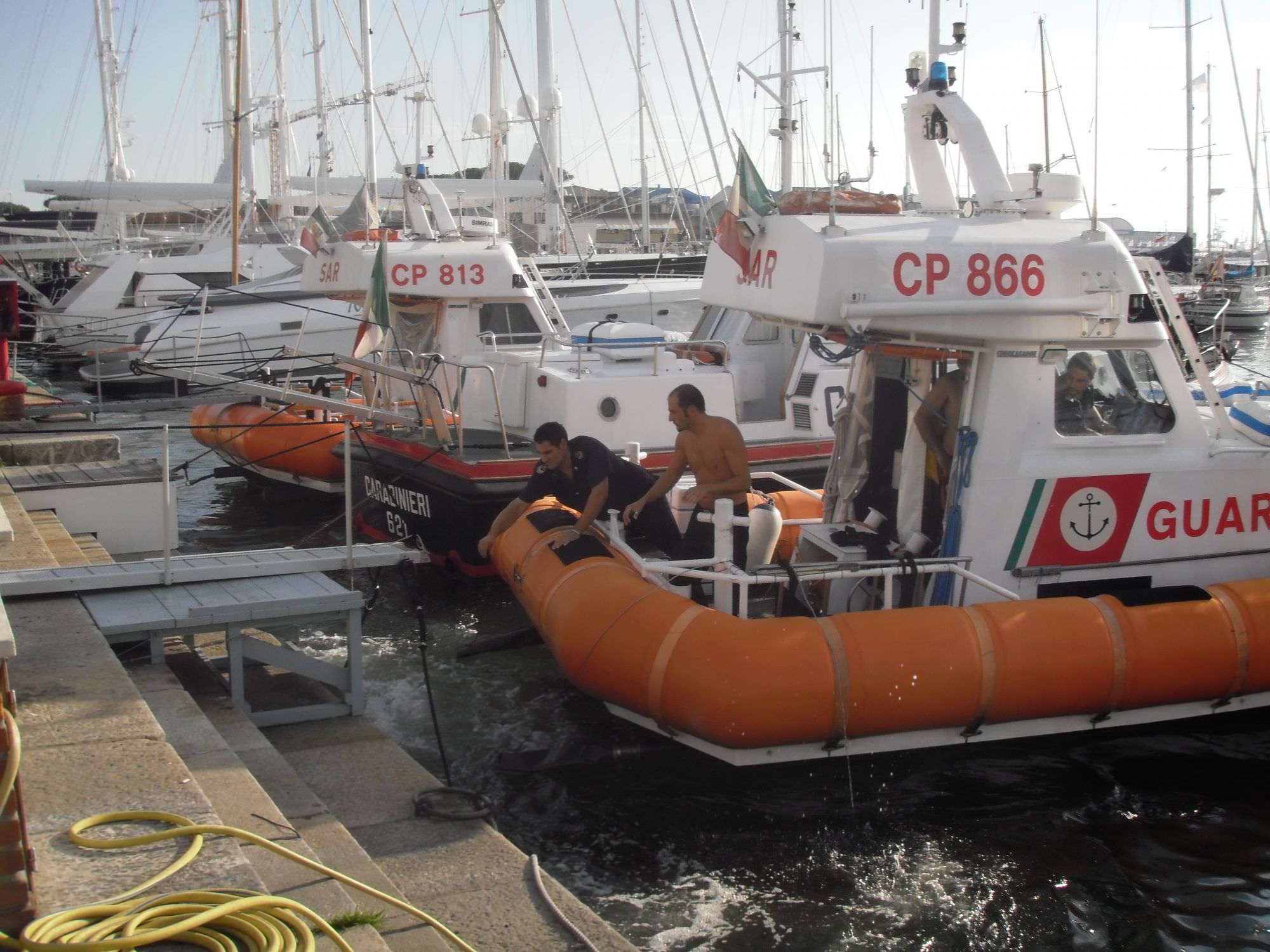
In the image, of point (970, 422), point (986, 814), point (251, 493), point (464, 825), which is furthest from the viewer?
point (251, 493)

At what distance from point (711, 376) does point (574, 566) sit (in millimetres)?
4676

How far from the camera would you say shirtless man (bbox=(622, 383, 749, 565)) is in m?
7.03

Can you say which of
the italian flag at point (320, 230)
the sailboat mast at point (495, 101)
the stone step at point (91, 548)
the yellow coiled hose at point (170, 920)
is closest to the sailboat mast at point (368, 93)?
the sailboat mast at point (495, 101)

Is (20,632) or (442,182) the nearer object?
(20,632)

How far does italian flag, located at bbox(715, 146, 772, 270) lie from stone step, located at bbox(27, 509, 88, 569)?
418 centimetres

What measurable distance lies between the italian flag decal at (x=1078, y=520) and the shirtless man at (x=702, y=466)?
5.13 feet

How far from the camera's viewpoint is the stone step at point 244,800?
3709 mm

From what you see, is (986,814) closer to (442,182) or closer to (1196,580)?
(1196,580)

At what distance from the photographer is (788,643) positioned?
Answer: 5684mm

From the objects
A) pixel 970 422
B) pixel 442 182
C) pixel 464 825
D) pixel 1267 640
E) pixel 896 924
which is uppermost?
pixel 442 182

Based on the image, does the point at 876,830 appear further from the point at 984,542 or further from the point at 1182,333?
the point at 1182,333

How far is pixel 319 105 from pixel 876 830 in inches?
1166

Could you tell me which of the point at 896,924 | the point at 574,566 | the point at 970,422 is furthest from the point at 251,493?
the point at 896,924

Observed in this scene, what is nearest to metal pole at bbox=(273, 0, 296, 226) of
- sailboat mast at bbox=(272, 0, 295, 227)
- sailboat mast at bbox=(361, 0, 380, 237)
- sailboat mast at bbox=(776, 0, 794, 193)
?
sailboat mast at bbox=(272, 0, 295, 227)
